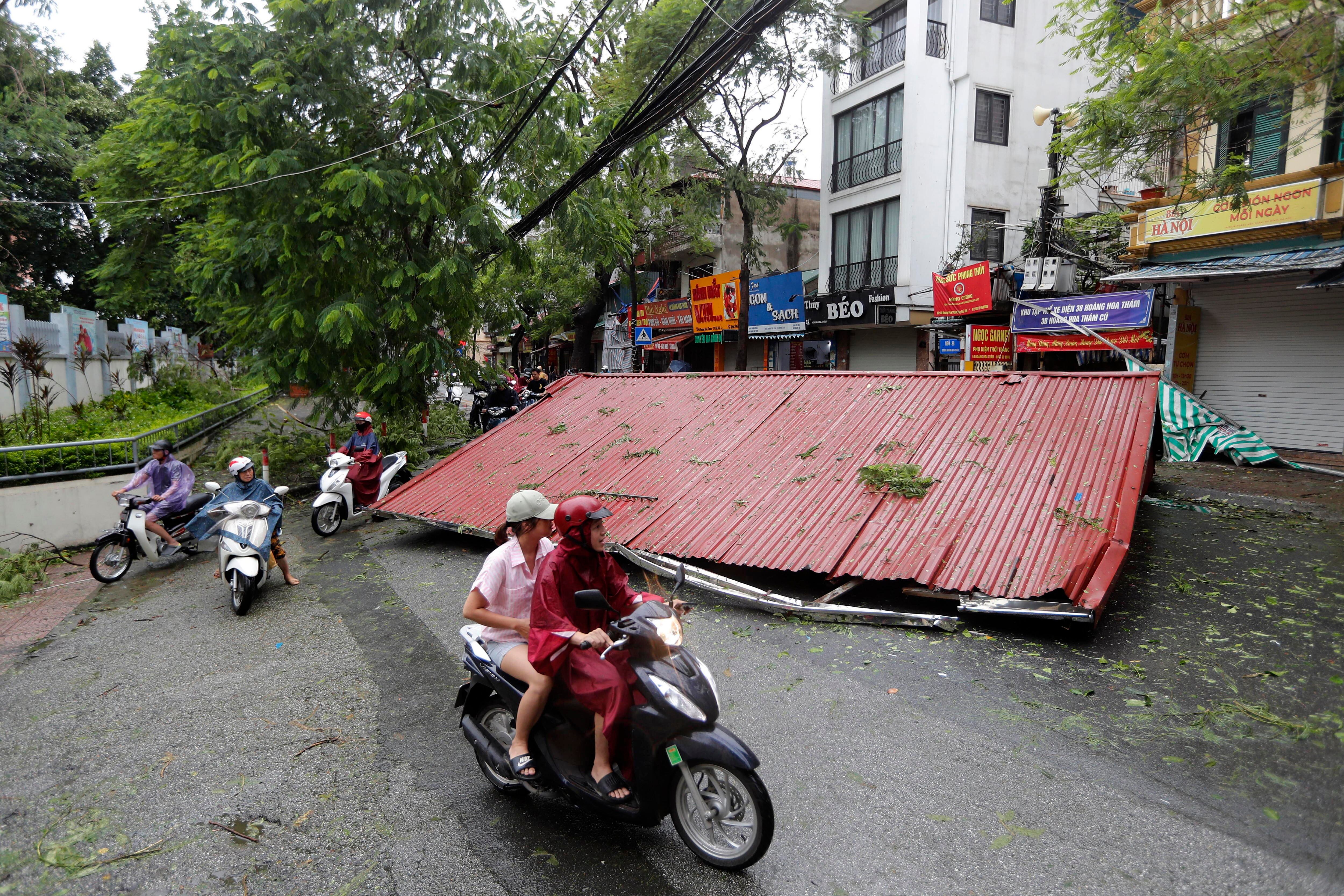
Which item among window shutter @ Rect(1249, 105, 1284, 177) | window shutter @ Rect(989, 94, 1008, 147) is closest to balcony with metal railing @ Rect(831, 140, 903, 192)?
window shutter @ Rect(989, 94, 1008, 147)

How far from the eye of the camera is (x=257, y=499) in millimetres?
8062

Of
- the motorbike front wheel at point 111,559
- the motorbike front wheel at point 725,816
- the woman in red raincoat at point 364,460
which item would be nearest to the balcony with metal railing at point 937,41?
the woman in red raincoat at point 364,460

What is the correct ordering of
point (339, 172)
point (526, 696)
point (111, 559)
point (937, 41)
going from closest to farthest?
1. point (526, 696)
2. point (111, 559)
3. point (339, 172)
4. point (937, 41)

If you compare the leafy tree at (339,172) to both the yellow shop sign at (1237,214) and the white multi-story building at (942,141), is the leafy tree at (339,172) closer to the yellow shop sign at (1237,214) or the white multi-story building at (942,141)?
the yellow shop sign at (1237,214)

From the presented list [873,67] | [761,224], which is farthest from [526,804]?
[873,67]

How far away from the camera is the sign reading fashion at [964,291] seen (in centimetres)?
1856

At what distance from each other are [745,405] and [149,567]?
7.49 m

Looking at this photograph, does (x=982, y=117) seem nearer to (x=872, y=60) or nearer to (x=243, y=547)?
(x=872, y=60)

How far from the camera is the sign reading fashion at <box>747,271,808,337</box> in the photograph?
24.8m

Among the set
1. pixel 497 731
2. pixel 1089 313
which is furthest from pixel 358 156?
pixel 1089 313

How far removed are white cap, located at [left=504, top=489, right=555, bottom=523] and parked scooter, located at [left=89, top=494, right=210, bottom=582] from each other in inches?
293

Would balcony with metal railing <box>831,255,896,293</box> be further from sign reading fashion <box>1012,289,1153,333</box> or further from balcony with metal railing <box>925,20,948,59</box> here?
balcony with metal railing <box>925,20,948,59</box>

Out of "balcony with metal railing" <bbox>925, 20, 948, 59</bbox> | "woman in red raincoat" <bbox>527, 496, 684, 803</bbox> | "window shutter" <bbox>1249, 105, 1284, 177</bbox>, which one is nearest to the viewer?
"woman in red raincoat" <bbox>527, 496, 684, 803</bbox>

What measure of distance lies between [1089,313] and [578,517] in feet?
51.6
